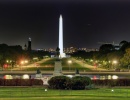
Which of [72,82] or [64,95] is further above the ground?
[72,82]

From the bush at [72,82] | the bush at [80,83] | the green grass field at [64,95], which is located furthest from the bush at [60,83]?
the green grass field at [64,95]

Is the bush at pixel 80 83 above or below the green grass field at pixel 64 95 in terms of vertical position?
above

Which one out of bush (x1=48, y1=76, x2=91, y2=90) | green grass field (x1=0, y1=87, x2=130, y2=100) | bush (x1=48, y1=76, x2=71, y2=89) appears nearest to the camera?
green grass field (x1=0, y1=87, x2=130, y2=100)

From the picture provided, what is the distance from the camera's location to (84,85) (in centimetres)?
4006

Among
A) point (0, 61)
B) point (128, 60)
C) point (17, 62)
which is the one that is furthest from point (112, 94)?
point (17, 62)

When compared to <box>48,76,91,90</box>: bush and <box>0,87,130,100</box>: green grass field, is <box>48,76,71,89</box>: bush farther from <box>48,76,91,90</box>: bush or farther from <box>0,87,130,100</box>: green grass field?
<box>0,87,130,100</box>: green grass field

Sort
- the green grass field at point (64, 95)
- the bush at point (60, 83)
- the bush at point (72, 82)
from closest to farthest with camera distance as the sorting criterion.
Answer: the green grass field at point (64, 95), the bush at point (72, 82), the bush at point (60, 83)

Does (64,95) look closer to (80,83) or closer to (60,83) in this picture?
(80,83)

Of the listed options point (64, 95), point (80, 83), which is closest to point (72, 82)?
point (80, 83)

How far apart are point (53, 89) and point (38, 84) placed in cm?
455

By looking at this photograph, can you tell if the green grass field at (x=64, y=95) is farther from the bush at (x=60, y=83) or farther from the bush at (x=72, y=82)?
the bush at (x=60, y=83)

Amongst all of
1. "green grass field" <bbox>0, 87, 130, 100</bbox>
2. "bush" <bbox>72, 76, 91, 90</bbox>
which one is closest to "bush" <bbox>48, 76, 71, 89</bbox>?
"bush" <bbox>72, 76, 91, 90</bbox>

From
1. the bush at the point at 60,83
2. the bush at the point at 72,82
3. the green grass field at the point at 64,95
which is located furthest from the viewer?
the bush at the point at 60,83

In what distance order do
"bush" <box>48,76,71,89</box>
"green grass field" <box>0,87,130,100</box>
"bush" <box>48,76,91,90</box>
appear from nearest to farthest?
"green grass field" <box>0,87,130,100</box> < "bush" <box>48,76,91,90</box> < "bush" <box>48,76,71,89</box>
